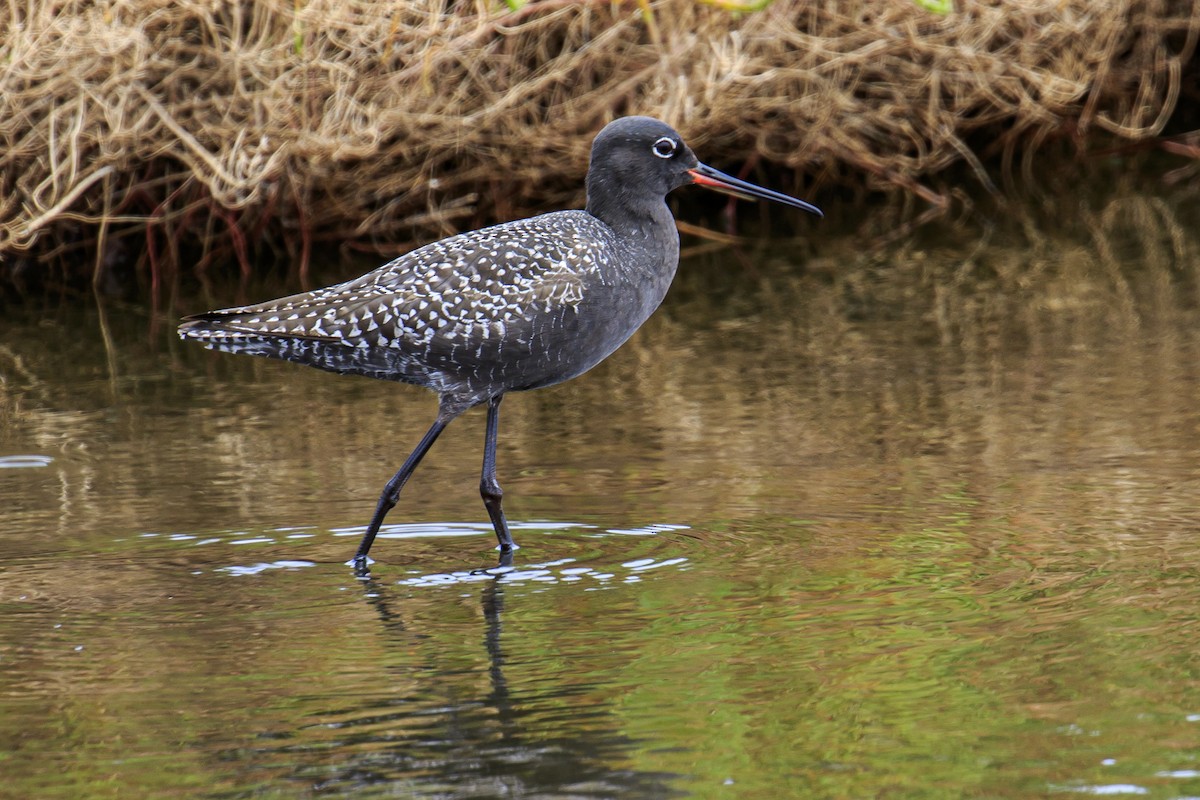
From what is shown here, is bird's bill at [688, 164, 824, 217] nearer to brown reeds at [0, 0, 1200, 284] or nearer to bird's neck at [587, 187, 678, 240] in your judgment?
bird's neck at [587, 187, 678, 240]

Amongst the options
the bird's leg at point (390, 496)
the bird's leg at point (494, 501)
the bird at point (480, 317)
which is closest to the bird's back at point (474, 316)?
the bird at point (480, 317)

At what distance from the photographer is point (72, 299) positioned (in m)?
12.7

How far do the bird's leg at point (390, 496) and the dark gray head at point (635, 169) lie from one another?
1008 mm

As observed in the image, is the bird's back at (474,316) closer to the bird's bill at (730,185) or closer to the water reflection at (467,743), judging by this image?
the bird's bill at (730,185)

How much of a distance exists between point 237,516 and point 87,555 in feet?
2.22

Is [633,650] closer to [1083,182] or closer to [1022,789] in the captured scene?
[1022,789]

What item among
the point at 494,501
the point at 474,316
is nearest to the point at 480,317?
the point at 474,316

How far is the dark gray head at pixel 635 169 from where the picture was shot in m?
7.04

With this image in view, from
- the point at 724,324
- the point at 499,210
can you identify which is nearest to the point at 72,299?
the point at 499,210

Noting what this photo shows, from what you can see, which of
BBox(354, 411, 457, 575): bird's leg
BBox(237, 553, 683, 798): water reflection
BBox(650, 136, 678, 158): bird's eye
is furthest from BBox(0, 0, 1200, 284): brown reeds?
BBox(237, 553, 683, 798): water reflection

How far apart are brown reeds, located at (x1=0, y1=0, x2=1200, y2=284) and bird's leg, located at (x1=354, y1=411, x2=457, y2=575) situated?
4.49 metres

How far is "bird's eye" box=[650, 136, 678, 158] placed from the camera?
712 centimetres

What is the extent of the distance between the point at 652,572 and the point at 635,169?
1632 millimetres

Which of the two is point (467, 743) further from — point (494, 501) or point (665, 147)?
point (665, 147)
